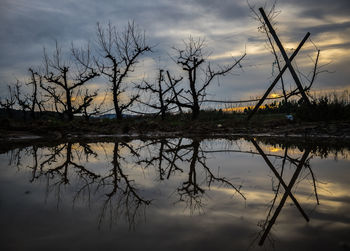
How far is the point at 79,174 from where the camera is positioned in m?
3.35

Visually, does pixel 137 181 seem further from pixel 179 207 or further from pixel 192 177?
pixel 179 207

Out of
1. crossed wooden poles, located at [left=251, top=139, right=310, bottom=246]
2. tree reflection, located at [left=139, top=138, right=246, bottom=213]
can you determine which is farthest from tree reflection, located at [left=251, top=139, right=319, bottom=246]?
tree reflection, located at [left=139, top=138, right=246, bottom=213]

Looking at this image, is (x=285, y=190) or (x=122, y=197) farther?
(x=285, y=190)

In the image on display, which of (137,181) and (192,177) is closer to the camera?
(137,181)

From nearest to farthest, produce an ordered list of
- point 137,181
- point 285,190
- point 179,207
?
point 179,207 < point 285,190 < point 137,181

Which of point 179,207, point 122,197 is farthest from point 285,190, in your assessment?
point 122,197

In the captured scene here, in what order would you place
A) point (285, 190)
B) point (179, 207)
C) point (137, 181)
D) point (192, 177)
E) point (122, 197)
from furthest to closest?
point (192, 177)
point (137, 181)
point (285, 190)
point (122, 197)
point (179, 207)

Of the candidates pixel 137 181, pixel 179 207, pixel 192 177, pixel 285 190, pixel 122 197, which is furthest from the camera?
pixel 192 177

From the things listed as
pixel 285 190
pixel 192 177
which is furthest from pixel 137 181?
pixel 285 190

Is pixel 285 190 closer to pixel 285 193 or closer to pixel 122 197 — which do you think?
pixel 285 193

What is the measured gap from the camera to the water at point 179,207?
1.43m

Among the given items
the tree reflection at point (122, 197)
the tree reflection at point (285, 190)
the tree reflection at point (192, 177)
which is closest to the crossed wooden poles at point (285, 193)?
the tree reflection at point (285, 190)

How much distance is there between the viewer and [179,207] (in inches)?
78.1

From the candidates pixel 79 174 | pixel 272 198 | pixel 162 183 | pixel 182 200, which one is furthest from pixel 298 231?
pixel 79 174
